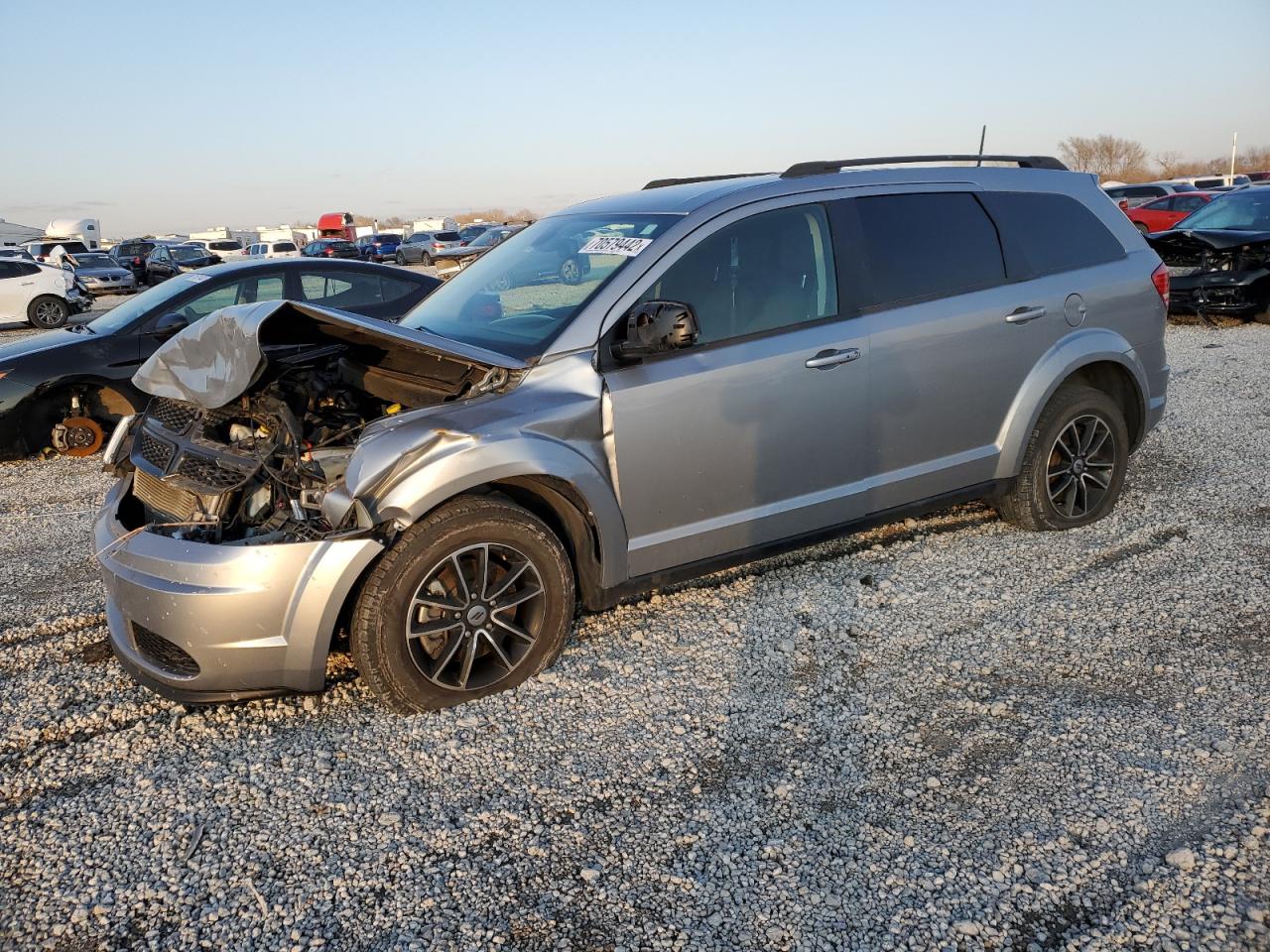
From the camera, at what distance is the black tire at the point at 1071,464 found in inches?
205

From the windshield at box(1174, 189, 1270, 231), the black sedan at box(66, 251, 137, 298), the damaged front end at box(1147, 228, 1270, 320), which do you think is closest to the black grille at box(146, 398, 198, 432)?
the damaged front end at box(1147, 228, 1270, 320)

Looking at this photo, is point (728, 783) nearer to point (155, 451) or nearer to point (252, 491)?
point (252, 491)

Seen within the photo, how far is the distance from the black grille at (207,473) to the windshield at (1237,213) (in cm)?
1330

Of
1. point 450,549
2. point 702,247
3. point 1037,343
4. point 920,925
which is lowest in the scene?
point 920,925

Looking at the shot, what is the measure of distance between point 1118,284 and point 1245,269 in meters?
9.20

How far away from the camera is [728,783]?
3.30 m

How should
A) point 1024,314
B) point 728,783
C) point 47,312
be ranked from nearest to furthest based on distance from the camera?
point 728,783 → point 1024,314 → point 47,312

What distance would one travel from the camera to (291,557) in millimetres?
3453

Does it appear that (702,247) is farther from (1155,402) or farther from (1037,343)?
(1155,402)

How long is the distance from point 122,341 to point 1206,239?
40.2ft

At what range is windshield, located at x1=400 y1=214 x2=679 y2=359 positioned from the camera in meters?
4.14

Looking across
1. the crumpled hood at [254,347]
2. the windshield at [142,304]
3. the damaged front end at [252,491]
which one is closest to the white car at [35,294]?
the windshield at [142,304]

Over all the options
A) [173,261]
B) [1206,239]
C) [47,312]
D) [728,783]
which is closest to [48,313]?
[47,312]

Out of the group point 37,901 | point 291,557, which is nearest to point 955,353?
point 291,557
